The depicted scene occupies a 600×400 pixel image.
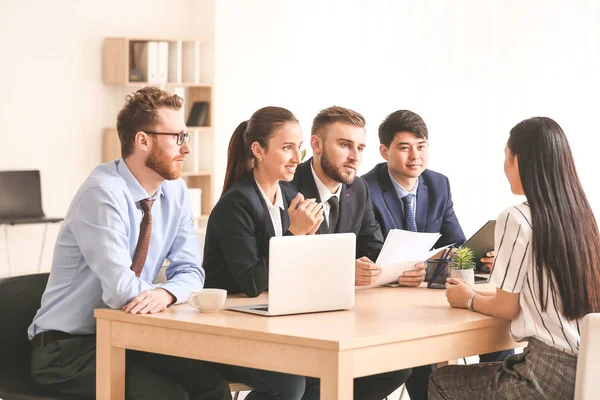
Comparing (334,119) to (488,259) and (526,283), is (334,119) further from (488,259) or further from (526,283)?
(526,283)

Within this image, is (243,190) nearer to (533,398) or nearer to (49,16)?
(533,398)

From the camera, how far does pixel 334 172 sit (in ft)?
11.8

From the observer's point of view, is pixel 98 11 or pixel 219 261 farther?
pixel 98 11

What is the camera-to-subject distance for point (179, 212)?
3.04 metres

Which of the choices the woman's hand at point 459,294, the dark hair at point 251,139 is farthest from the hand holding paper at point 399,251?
the dark hair at point 251,139

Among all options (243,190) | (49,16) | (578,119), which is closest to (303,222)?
(243,190)

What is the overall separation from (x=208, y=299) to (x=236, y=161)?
2.53 feet

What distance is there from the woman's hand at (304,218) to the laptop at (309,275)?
307mm

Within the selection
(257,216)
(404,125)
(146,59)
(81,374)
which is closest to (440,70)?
(146,59)

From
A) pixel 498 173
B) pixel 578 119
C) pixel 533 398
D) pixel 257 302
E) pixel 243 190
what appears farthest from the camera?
pixel 498 173

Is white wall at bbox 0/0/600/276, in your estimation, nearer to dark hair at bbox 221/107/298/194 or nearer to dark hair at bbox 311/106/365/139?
dark hair at bbox 311/106/365/139

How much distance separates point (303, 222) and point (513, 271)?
2.32 ft

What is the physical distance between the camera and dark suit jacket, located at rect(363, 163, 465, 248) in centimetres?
387

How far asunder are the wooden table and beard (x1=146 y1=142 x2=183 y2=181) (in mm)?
410
